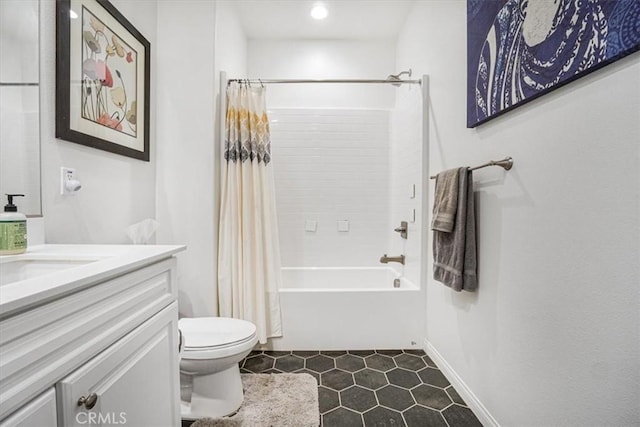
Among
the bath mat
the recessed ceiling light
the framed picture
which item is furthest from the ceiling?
the bath mat

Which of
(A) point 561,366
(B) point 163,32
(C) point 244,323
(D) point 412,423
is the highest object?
(B) point 163,32

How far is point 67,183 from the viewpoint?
1.27 meters

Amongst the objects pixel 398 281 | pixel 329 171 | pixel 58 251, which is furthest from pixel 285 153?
pixel 58 251

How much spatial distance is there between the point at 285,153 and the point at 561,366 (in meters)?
2.51

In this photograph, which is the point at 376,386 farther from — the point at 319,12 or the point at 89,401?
the point at 319,12

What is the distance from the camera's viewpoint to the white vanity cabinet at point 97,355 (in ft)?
1.72

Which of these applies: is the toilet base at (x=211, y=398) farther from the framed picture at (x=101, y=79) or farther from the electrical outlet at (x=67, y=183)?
the framed picture at (x=101, y=79)

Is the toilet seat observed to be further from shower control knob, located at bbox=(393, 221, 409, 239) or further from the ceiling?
the ceiling

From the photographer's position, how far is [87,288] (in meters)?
0.68

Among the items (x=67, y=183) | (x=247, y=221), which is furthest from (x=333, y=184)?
(x=67, y=183)

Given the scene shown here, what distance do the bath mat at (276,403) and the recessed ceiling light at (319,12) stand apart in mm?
2785

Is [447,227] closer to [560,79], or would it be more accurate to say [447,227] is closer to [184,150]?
[560,79]

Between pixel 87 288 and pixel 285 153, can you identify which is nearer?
pixel 87 288

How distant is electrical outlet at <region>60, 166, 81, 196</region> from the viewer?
4.15 ft
